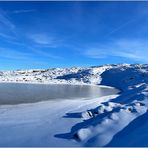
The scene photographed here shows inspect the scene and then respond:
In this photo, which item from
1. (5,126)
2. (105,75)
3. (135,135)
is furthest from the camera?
(105,75)

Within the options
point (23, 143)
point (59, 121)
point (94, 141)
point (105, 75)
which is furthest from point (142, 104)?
point (105, 75)

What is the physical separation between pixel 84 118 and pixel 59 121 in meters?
1.99

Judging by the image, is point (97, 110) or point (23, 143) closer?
point (23, 143)

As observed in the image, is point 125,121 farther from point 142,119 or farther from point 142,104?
point 142,104

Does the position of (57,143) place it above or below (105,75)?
below

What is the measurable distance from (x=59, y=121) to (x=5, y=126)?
13.5ft

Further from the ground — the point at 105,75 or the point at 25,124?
the point at 105,75

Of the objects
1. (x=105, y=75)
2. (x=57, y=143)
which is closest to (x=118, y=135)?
(x=57, y=143)

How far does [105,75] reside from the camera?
568ft

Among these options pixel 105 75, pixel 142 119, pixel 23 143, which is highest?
pixel 105 75

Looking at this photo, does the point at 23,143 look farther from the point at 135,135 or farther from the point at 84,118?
the point at 84,118

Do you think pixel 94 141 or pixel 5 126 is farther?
pixel 5 126

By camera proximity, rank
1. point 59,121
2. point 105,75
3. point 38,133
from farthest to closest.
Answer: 1. point 105,75
2. point 59,121
3. point 38,133

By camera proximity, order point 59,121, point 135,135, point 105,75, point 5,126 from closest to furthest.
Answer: point 135,135, point 5,126, point 59,121, point 105,75
